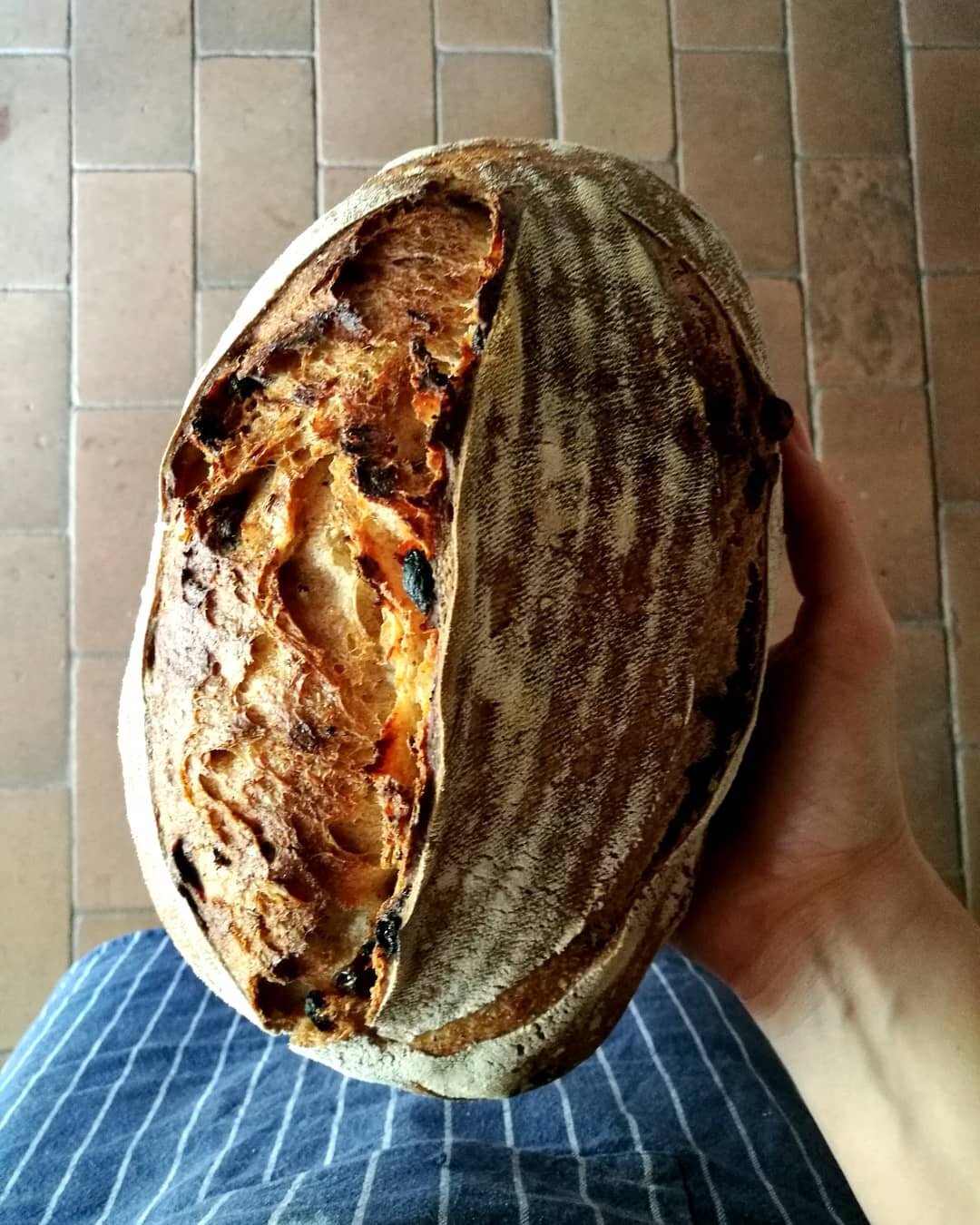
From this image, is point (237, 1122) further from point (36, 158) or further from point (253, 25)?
point (253, 25)

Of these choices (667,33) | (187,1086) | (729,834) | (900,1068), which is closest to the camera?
(900,1068)

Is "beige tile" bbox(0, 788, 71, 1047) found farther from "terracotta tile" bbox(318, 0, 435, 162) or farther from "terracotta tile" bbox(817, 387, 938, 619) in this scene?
"terracotta tile" bbox(817, 387, 938, 619)

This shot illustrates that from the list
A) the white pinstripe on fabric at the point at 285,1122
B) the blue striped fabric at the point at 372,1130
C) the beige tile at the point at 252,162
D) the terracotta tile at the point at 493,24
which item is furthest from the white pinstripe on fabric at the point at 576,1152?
the terracotta tile at the point at 493,24

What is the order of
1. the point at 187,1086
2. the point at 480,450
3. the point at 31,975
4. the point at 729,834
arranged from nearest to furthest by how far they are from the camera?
the point at 480,450 < the point at 729,834 < the point at 187,1086 < the point at 31,975

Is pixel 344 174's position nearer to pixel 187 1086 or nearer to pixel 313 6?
pixel 313 6

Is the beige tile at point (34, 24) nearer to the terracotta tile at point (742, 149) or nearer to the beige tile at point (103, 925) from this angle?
the terracotta tile at point (742, 149)

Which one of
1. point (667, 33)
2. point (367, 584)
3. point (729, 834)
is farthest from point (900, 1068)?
point (667, 33)

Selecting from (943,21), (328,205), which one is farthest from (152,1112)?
(943,21)
